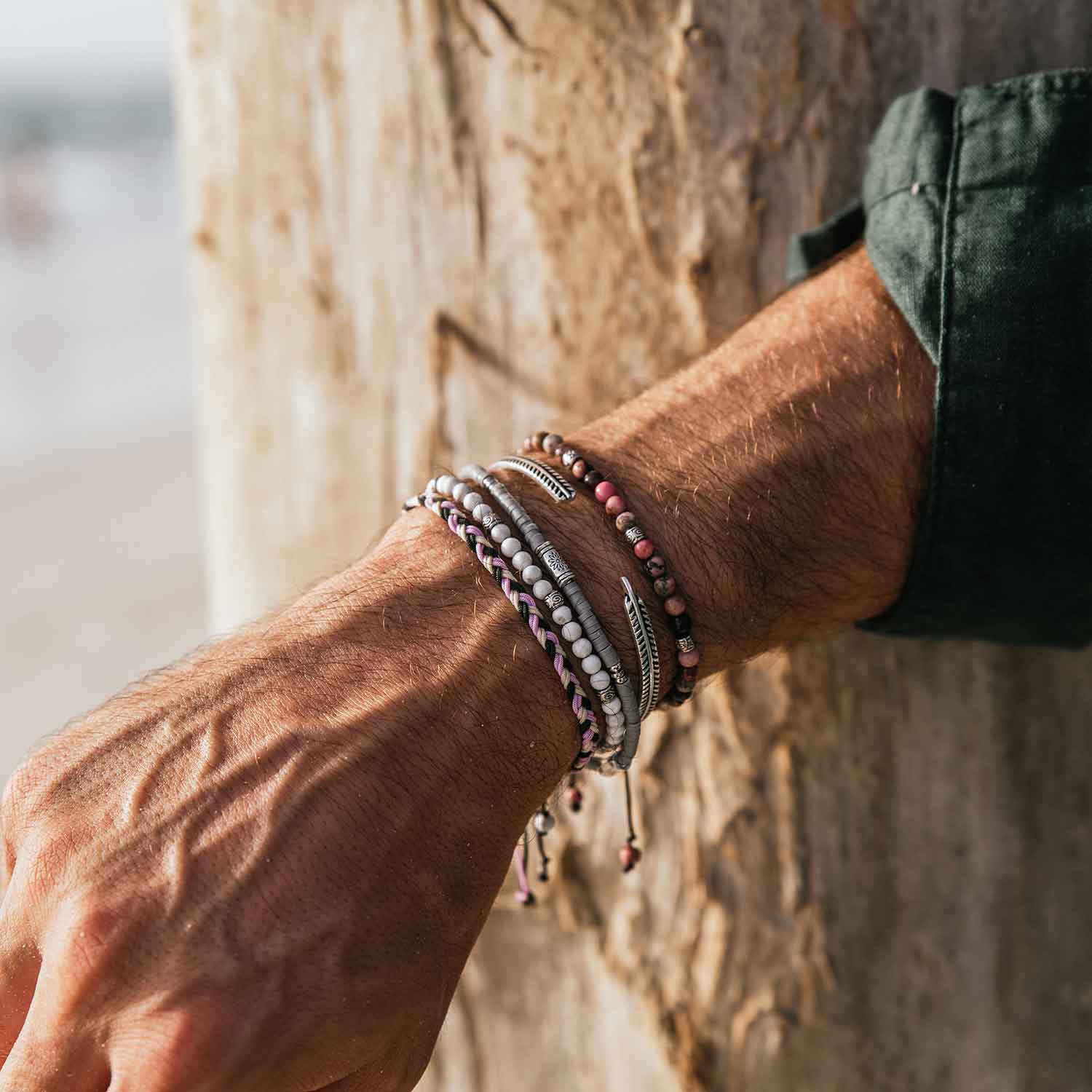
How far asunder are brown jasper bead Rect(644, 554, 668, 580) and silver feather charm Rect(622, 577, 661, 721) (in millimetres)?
21

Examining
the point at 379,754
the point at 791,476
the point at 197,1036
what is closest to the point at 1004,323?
the point at 791,476

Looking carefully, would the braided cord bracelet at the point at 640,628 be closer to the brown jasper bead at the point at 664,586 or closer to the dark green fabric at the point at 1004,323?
the brown jasper bead at the point at 664,586

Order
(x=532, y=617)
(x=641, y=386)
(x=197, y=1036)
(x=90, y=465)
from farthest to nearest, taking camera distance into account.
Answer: (x=90, y=465) < (x=641, y=386) < (x=532, y=617) < (x=197, y=1036)

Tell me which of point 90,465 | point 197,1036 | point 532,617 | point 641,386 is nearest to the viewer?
point 197,1036

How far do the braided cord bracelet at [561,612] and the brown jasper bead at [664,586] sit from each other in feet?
0.25

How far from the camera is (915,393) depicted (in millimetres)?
1021

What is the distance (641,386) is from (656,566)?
0.42m

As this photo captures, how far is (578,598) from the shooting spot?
0.95 metres

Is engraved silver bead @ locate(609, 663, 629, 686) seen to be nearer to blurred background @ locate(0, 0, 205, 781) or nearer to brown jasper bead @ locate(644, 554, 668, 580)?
brown jasper bead @ locate(644, 554, 668, 580)

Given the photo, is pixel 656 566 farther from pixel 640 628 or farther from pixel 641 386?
pixel 641 386

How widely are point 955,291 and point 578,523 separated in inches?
14.7

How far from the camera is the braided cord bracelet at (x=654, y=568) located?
3.17 ft

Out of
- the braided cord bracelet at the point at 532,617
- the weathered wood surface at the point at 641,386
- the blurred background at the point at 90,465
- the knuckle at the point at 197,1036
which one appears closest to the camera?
the knuckle at the point at 197,1036

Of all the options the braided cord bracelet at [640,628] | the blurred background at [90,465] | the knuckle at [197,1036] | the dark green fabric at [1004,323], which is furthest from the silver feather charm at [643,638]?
the blurred background at [90,465]
